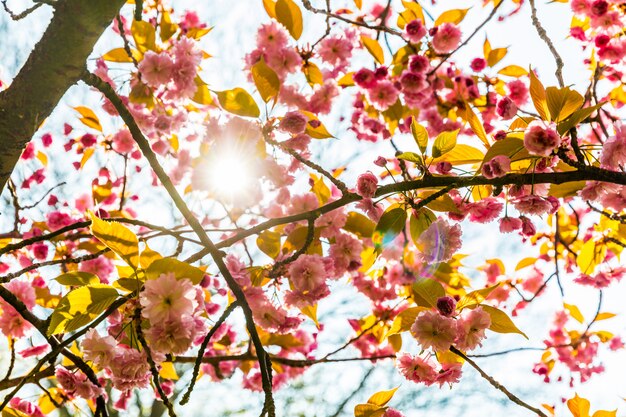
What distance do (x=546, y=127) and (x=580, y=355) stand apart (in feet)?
9.70

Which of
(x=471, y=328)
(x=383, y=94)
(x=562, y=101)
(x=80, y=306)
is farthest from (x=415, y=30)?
(x=80, y=306)

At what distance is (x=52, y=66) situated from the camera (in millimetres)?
1166

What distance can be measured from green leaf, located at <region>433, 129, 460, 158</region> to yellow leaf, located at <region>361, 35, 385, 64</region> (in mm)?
1290

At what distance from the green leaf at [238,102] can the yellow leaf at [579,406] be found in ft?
4.57

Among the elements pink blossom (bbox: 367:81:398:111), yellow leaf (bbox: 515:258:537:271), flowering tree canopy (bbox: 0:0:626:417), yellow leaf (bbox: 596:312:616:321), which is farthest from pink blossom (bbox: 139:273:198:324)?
yellow leaf (bbox: 596:312:616:321)

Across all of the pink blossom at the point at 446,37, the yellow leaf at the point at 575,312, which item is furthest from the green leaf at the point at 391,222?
the yellow leaf at the point at 575,312

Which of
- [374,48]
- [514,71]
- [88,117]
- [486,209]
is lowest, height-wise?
[486,209]

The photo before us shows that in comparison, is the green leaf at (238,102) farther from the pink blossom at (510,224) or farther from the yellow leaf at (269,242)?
the pink blossom at (510,224)

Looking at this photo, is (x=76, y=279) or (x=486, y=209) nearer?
(x=76, y=279)

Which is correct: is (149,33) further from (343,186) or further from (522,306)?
(522,306)

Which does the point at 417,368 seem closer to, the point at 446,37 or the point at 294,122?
the point at 294,122

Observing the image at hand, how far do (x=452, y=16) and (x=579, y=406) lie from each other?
2.02m

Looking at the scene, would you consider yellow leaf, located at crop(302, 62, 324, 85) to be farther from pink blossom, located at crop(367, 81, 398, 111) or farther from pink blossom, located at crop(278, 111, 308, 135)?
pink blossom, located at crop(278, 111, 308, 135)

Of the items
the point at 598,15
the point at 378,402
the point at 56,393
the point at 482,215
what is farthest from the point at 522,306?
the point at 56,393
